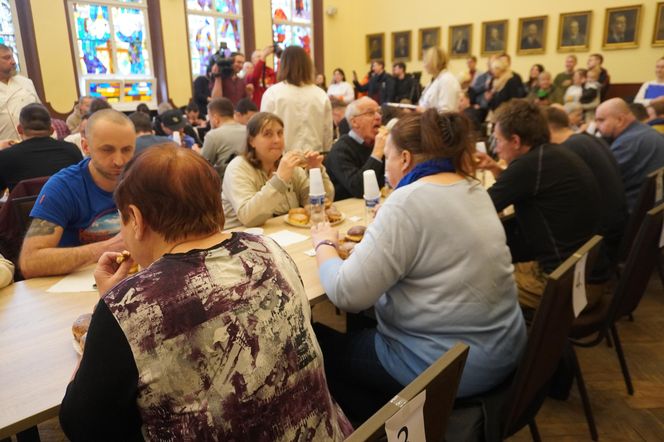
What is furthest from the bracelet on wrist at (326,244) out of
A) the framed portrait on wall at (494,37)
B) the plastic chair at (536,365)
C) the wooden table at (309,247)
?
the framed portrait on wall at (494,37)

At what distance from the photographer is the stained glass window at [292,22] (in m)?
11.9

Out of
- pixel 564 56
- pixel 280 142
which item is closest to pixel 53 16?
pixel 280 142

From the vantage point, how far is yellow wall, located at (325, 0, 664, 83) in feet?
32.6

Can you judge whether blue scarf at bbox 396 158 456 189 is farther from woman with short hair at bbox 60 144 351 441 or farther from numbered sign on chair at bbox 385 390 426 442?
numbered sign on chair at bbox 385 390 426 442

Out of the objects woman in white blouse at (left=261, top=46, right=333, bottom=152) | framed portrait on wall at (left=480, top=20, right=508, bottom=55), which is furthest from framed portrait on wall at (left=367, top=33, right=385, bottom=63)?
woman in white blouse at (left=261, top=46, right=333, bottom=152)

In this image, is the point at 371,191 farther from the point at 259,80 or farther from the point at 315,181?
the point at 259,80

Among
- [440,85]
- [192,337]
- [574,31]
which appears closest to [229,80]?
[440,85]

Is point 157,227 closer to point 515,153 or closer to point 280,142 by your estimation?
point 280,142

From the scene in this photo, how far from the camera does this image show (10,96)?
15.4 feet

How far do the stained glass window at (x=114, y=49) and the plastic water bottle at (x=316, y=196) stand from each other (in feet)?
27.4

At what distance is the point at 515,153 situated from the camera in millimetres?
2627

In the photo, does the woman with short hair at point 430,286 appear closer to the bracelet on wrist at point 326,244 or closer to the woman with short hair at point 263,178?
the bracelet on wrist at point 326,244

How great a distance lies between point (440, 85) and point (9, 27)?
720cm

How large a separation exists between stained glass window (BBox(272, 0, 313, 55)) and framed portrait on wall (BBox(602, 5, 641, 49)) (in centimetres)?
656
